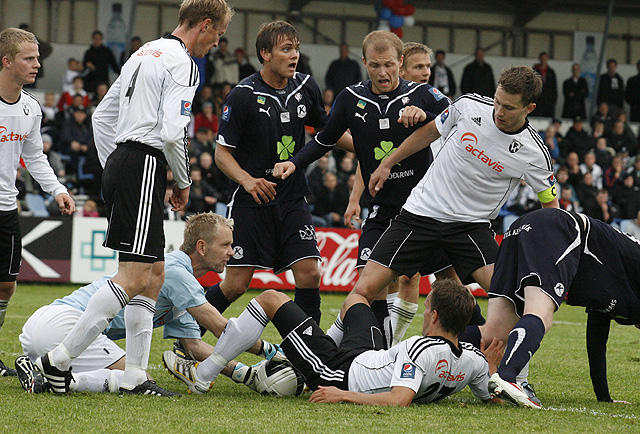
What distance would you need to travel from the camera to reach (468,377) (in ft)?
15.6

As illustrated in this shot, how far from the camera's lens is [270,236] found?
21.4 ft

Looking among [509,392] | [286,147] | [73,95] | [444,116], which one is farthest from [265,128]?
[73,95]

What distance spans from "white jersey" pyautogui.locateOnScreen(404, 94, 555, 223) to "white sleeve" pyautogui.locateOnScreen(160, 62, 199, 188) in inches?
69.1

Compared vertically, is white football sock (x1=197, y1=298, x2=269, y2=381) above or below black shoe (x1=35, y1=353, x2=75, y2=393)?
above

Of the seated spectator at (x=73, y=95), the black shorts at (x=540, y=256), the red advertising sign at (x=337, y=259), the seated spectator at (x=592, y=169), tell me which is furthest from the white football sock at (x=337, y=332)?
the seated spectator at (x=592, y=169)

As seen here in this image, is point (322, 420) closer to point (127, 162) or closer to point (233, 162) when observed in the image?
point (127, 162)

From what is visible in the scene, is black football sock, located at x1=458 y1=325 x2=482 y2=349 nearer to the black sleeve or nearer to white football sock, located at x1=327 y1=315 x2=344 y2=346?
the black sleeve

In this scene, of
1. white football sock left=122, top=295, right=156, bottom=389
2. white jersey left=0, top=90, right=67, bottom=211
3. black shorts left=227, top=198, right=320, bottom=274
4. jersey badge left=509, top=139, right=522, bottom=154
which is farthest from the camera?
black shorts left=227, top=198, right=320, bottom=274

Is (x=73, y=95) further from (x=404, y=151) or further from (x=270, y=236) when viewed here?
(x=404, y=151)

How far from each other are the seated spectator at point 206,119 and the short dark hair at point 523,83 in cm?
1281

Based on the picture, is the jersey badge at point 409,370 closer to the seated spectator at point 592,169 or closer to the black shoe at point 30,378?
the black shoe at point 30,378

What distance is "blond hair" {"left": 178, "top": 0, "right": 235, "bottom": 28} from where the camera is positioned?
515cm

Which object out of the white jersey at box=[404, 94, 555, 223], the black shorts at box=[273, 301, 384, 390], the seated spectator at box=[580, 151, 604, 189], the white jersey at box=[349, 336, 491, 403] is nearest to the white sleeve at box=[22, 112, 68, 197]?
the black shorts at box=[273, 301, 384, 390]

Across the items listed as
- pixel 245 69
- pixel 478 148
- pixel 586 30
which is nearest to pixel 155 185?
pixel 478 148
